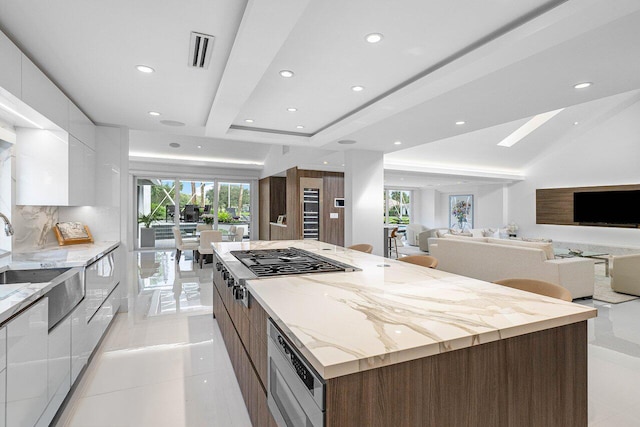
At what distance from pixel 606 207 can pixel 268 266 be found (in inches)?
381

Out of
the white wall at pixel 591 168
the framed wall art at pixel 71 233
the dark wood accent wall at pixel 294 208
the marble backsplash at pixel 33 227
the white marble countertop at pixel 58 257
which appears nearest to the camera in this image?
the white marble countertop at pixel 58 257

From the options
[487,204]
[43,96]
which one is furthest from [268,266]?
[487,204]

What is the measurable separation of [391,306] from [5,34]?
105 inches

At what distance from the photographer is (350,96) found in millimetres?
3184

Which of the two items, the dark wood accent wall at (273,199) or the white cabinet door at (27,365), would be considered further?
the dark wood accent wall at (273,199)

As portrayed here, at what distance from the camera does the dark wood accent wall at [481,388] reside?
902 mm

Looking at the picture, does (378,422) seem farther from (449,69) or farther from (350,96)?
(350,96)

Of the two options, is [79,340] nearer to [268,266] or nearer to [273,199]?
[268,266]

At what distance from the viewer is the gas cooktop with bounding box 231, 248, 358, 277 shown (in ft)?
6.61

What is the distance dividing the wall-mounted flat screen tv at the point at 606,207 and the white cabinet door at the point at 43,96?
10829 millimetres

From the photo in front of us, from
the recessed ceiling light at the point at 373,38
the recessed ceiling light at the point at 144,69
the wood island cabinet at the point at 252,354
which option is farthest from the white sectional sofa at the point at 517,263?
the recessed ceiling light at the point at 144,69

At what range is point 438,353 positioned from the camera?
3.22 ft

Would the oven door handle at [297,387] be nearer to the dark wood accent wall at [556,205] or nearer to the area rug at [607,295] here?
the area rug at [607,295]

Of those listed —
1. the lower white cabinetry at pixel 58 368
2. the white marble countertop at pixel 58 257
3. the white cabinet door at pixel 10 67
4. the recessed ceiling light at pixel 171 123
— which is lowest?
the lower white cabinetry at pixel 58 368
